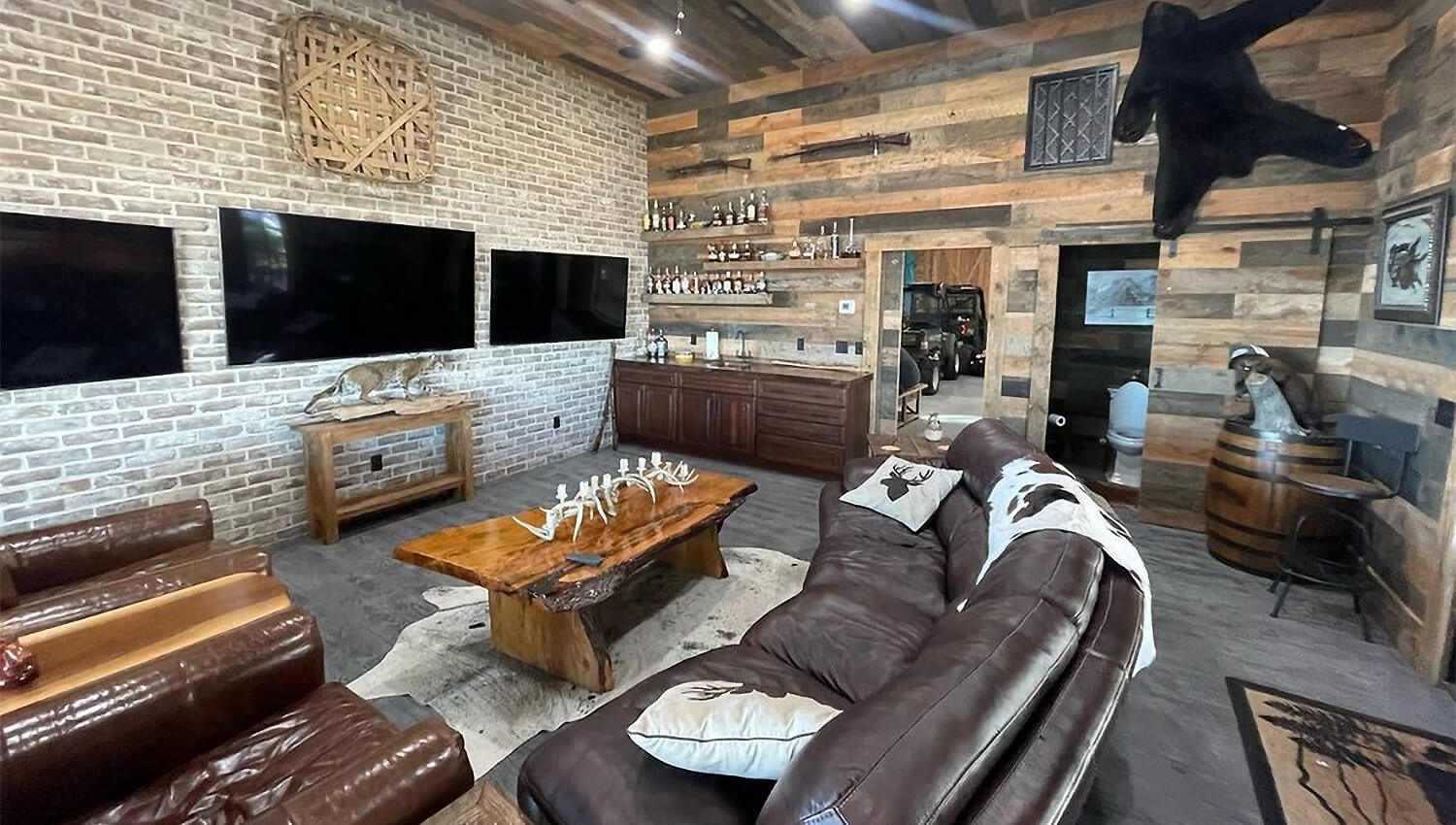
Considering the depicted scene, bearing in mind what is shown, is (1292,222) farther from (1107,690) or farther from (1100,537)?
(1107,690)

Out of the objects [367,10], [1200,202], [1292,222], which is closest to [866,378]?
[1200,202]

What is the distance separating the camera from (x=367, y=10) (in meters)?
4.20

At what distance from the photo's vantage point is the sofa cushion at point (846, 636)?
6.35 ft

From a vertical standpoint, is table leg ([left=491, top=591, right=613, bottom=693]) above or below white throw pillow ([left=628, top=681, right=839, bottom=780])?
below

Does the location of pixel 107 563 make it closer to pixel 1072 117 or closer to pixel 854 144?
pixel 854 144

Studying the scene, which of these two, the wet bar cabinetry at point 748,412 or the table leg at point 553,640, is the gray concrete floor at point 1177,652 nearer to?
the table leg at point 553,640

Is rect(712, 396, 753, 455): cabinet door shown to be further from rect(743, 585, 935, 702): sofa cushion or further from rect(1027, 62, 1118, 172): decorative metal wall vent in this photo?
rect(743, 585, 935, 702): sofa cushion

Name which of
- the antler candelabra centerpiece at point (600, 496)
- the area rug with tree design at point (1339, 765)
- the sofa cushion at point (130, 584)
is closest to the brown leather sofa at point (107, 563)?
the sofa cushion at point (130, 584)

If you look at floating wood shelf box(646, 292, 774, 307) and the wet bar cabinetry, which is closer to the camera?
the wet bar cabinetry

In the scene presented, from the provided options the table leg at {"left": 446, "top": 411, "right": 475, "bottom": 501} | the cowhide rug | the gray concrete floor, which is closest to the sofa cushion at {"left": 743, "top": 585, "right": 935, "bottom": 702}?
the gray concrete floor

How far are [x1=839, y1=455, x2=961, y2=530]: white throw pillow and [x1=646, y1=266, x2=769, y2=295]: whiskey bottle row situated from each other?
3115 mm

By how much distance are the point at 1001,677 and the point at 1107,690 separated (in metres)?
0.28

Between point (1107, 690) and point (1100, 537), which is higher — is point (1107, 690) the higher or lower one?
the lower one

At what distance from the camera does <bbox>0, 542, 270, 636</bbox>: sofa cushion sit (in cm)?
199
